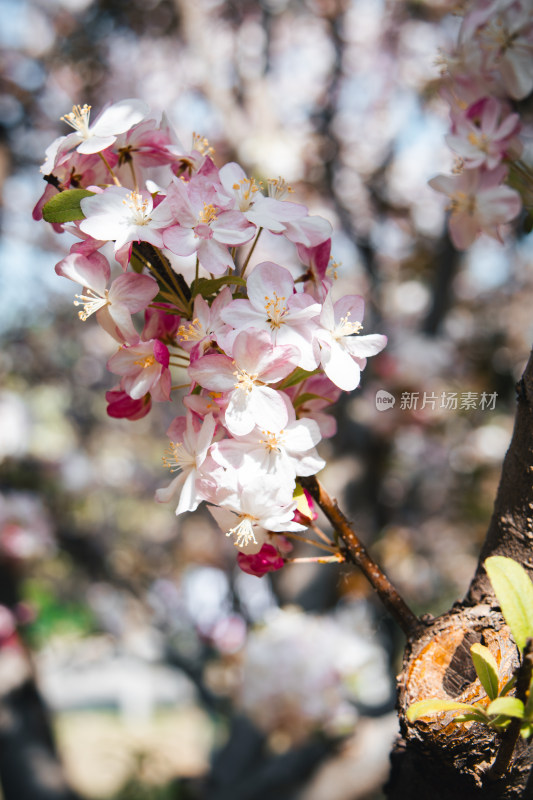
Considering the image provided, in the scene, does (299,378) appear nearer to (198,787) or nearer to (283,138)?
(283,138)

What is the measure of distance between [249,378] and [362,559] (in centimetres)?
24

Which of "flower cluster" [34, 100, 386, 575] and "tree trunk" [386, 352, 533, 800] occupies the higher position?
"flower cluster" [34, 100, 386, 575]

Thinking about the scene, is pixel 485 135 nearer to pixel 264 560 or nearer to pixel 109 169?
pixel 109 169

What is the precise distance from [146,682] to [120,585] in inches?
199

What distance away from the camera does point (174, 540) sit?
4.79 metres

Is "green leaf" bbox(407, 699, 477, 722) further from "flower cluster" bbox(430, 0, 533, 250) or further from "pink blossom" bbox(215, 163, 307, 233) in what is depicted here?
"flower cluster" bbox(430, 0, 533, 250)

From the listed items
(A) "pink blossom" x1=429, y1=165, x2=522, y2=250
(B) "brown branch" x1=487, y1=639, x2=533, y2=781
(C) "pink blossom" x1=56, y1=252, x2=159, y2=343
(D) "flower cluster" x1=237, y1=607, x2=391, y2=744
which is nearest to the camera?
(B) "brown branch" x1=487, y1=639, x2=533, y2=781

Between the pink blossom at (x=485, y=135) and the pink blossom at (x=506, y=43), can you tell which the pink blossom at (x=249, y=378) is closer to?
the pink blossom at (x=485, y=135)

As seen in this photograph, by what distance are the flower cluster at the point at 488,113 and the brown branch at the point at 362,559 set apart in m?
0.53

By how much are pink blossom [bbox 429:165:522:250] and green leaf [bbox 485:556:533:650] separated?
559 millimetres

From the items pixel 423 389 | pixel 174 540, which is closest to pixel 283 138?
pixel 423 389

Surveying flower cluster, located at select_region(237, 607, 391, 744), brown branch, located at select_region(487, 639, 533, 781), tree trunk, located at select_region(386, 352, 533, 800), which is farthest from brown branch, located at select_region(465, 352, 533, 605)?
flower cluster, located at select_region(237, 607, 391, 744)

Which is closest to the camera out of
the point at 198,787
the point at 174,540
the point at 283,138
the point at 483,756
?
the point at 483,756

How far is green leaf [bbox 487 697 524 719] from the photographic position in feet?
1.38
